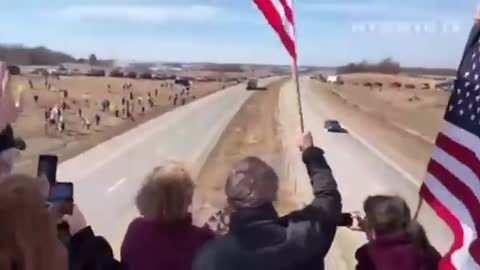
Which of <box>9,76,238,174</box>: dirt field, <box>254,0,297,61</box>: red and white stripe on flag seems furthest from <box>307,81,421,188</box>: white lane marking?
<box>254,0,297,61</box>: red and white stripe on flag

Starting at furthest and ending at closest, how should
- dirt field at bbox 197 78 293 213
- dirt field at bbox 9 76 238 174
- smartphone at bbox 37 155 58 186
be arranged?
dirt field at bbox 197 78 293 213 < dirt field at bbox 9 76 238 174 < smartphone at bbox 37 155 58 186

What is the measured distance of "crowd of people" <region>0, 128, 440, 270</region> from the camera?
2.52 meters

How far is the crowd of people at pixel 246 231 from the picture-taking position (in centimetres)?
252

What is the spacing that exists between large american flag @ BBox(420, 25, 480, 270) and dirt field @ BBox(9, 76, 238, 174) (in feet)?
22.6

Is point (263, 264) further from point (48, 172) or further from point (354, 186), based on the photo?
point (354, 186)

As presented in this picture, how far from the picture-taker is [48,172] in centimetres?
295

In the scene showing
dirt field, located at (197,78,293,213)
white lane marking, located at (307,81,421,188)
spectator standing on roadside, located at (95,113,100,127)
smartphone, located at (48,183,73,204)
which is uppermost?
smartphone, located at (48,183,73,204)

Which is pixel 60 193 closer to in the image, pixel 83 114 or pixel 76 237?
pixel 76 237

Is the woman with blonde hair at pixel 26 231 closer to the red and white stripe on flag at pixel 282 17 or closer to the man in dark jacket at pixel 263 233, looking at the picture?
the man in dark jacket at pixel 263 233

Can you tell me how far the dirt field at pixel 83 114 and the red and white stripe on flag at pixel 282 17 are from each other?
19.9ft

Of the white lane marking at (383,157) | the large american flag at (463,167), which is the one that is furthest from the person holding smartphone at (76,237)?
the white lane marking at (383,157)

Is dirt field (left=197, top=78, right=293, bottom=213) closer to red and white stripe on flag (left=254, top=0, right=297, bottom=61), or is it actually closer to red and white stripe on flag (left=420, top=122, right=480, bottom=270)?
red and white stripe on flag (left=254, top=0, right=297, bottom=61)

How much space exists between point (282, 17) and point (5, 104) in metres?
1.05

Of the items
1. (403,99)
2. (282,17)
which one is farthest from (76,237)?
(403,99)
